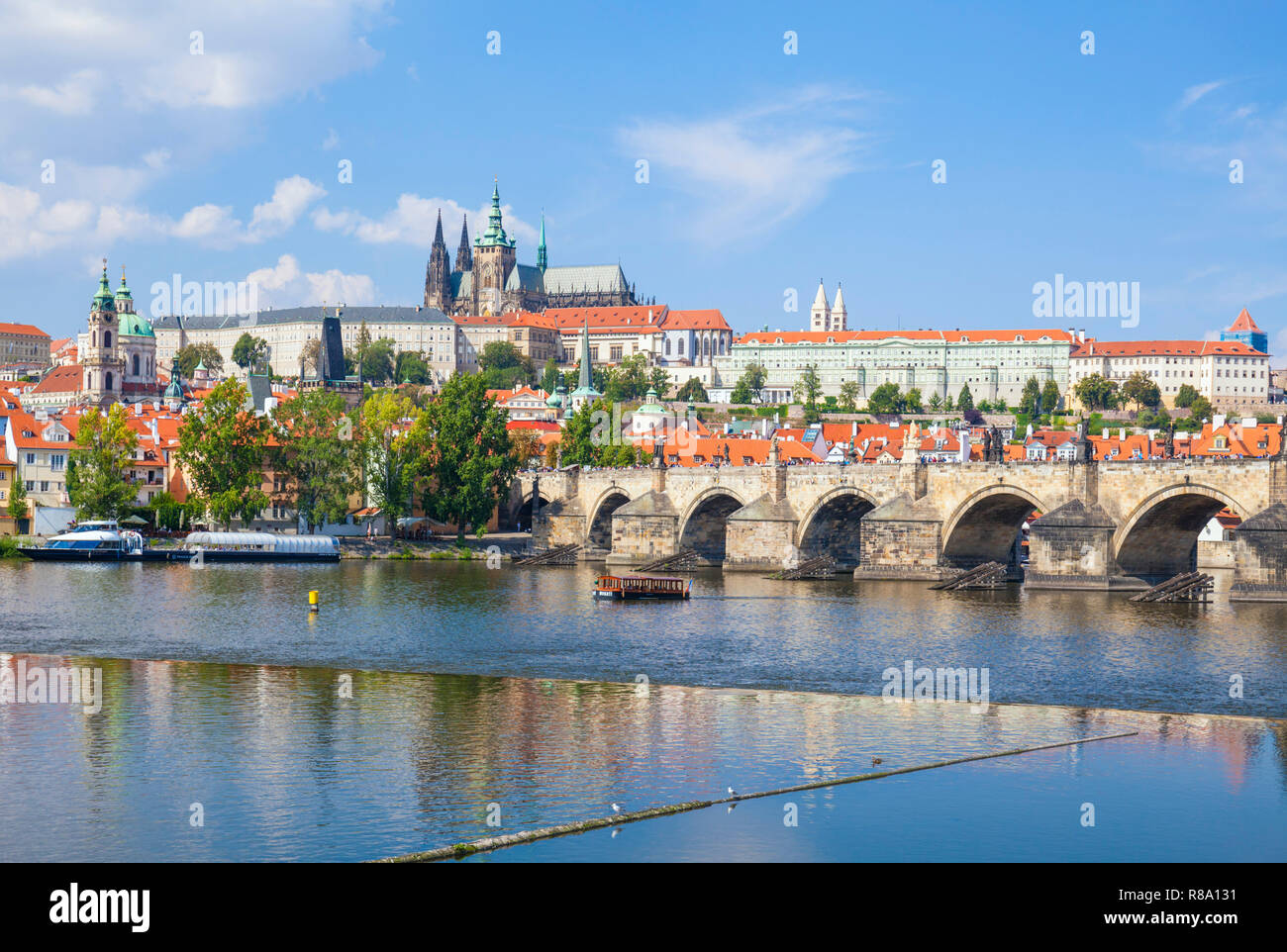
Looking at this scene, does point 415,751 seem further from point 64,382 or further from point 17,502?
point 64,382

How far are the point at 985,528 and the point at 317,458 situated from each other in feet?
121

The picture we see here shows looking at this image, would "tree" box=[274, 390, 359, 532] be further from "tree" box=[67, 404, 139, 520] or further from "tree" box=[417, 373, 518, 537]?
"tree" box=[67, 404, 139, 520]

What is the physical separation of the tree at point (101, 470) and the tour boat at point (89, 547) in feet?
14.9

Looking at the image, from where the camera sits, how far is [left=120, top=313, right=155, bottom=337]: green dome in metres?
186

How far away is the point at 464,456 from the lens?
84.5m

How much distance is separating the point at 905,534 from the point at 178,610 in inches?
1181

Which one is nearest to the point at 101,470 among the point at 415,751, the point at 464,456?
the point at 464,456

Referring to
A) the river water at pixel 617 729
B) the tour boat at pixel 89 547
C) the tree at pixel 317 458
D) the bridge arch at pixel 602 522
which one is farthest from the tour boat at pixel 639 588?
the tree at pixel 317 458

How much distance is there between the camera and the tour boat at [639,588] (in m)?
57.8

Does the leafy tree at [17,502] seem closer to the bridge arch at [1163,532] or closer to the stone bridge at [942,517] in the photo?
the stone bridge at [942,517]

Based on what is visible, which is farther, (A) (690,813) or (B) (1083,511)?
(B) (1083,511)

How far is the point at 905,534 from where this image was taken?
210 ft
